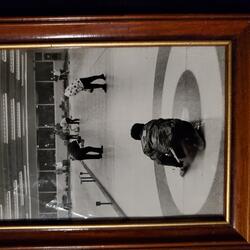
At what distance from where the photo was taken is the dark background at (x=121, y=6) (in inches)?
30.5

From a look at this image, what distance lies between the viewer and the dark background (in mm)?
773

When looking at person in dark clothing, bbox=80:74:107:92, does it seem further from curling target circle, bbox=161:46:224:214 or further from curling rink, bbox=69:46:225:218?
curling target circle, bbox=161:46:224:214

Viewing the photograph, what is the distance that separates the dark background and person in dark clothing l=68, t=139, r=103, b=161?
0.23 meters

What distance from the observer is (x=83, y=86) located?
29.5 inches

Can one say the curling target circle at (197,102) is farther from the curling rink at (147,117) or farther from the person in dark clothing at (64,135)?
the person in dark clothing at (64,135)

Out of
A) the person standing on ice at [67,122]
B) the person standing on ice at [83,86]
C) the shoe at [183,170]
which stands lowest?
the shoe at [183,170]

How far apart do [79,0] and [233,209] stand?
468mm

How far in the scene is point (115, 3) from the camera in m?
0.78

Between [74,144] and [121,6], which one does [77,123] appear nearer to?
[74,144]

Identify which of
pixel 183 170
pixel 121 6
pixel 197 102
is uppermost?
pixel 121 6

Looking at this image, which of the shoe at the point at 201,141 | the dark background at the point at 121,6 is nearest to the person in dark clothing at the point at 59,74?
the dark background at the point at 121,6

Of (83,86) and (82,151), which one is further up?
(83,86)

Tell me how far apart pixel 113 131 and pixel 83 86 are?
0.32 ft

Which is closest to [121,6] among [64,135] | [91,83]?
[91,83]
